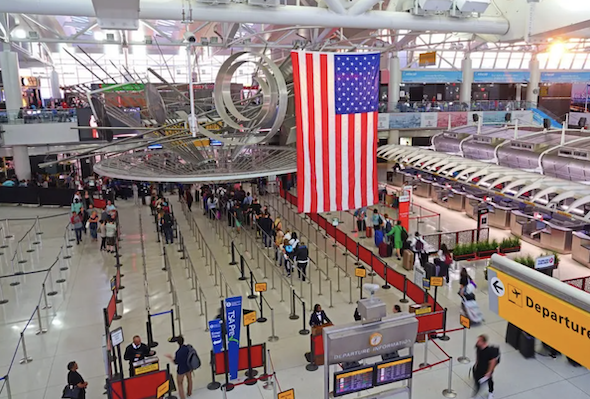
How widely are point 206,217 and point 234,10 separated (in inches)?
382

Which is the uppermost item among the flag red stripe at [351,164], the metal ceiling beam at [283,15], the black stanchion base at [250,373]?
the metal ceiling beam at [283,15]

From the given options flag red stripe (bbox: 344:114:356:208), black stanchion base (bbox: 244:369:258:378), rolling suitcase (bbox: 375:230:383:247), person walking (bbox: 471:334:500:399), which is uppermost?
flag red stripe (bbox: 344:114:356:208)

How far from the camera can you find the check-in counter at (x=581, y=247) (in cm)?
1466

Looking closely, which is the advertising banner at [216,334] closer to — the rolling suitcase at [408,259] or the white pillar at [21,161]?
the rolling suitcase at [408,259]

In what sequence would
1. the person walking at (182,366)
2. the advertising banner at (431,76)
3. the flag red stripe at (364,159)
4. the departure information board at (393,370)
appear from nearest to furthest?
the departure information board at (393,370)
the person walking at (182,366)
the flag red stripe at (364,159)
the advertising banner at (431,76)

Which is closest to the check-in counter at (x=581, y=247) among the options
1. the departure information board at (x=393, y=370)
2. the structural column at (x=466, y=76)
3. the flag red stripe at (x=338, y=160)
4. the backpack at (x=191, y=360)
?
the flag red stripe at (x=338, y=160)

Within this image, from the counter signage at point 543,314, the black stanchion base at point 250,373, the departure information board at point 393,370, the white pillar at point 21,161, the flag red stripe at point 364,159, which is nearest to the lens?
the counter signage at point 543,314

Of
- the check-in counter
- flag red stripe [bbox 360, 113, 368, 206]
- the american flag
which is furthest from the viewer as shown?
the check-in counter

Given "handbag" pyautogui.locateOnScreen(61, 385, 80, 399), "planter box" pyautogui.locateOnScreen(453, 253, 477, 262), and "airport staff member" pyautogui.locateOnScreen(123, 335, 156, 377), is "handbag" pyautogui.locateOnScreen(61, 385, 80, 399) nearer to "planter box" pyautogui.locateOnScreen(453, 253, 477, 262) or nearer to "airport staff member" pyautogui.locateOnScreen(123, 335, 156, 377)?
"airport staff member" pyautogui.locateOnScreen(123, 335, 156, 377)

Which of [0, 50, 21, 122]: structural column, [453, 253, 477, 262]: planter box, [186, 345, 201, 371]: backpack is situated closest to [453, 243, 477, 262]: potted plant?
[453, 253, 477, 262]: planter box

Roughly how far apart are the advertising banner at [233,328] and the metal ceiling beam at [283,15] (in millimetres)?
10785

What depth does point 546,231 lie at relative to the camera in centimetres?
1620

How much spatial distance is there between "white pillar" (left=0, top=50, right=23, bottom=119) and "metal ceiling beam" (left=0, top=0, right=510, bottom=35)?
46.1 feet

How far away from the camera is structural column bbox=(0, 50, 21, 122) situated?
2645 centimetres
